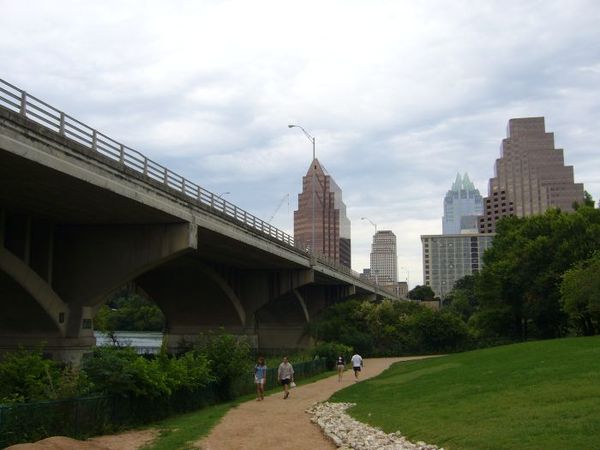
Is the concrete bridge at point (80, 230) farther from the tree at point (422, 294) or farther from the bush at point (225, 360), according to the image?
the tree at point (422, 294)

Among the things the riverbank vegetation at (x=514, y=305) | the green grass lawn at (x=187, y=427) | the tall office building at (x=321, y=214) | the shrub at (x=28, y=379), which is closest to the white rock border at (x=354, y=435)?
the green grass lawn at (x=187, y=427)

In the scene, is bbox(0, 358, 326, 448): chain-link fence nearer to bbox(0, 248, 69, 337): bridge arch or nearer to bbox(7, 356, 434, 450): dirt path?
bbox(7, 356, 434, 450): dirt path

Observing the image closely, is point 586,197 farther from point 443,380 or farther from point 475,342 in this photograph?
point 443,380

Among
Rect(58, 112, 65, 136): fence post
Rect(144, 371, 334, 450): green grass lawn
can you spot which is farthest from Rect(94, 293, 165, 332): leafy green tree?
Rect(144, 371, 334, 450): green grass lawn

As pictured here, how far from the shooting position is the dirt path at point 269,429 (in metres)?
14.1

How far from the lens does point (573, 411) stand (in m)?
12.6

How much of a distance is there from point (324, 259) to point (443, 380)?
3905 centimetres

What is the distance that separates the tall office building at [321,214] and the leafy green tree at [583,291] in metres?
55.2

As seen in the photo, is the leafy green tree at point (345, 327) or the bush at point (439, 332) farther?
the leafy green tree at point (345, 327)

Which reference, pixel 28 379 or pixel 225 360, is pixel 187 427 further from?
pixel 225 360

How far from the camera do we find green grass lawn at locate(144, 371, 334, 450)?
14227 millimetres

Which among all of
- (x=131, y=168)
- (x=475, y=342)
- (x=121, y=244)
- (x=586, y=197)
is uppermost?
(x=586, y=197)

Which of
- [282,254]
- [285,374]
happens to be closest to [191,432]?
[285,374]

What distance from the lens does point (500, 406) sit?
15.1 meters
